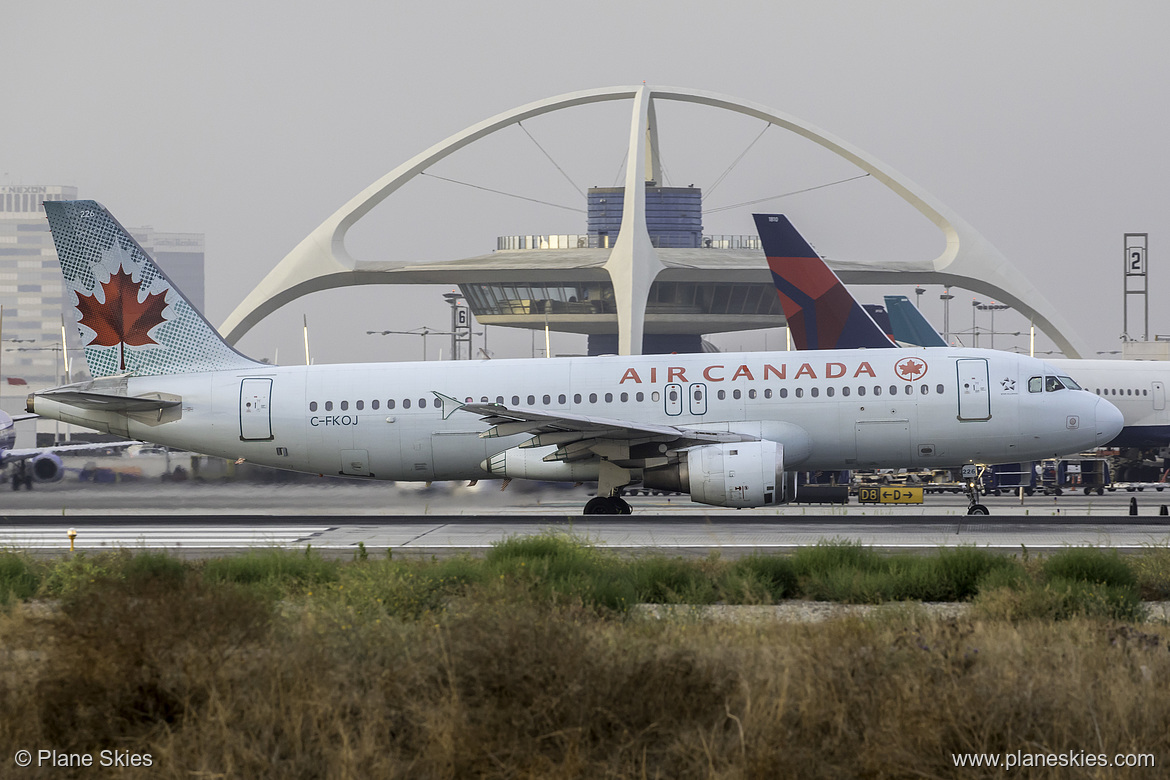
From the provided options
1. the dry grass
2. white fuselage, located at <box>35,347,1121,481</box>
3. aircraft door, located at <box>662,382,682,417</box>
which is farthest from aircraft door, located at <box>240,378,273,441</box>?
the dry grass

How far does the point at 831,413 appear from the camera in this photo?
85.9 feet

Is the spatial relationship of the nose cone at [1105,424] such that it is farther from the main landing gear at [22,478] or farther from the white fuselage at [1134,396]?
the main landing gear at [22,478]

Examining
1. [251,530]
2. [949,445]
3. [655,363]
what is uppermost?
[655,363]

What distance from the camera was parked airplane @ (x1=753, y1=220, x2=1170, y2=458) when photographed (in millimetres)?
38094

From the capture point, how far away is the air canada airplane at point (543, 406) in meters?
26.1

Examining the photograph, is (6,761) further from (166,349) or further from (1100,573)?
(166,349)

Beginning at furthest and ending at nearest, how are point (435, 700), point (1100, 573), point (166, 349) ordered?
point (166, 349) → point (1100, 573) → point (435, 700)

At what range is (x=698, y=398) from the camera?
26594mm

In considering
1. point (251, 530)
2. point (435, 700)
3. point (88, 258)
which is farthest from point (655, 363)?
point (435, 700)

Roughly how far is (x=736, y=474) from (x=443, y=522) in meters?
6.57

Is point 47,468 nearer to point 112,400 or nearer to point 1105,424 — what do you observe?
point 112,400

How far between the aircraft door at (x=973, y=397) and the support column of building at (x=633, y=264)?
66212mm

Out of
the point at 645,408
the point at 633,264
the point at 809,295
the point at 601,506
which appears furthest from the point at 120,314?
the point at 633,264

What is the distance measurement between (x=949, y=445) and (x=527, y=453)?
9680 mm
